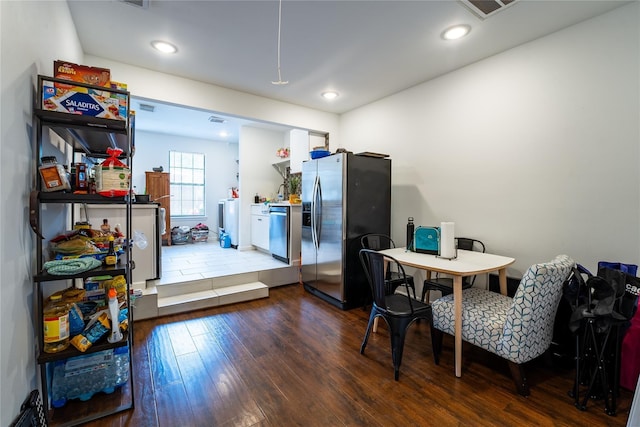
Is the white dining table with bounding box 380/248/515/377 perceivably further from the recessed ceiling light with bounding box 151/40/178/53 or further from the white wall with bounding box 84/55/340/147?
the recessed ceiling light with bounding box 151/40/178/53

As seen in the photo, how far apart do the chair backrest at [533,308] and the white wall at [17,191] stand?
256cm

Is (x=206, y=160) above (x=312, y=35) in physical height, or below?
below

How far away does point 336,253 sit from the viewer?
3.39 metres

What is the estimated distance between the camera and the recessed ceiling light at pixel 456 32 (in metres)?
2.34

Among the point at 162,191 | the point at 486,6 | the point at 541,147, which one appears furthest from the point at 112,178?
the point at 162,191

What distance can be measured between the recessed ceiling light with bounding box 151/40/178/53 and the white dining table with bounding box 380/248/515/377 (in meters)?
2.82

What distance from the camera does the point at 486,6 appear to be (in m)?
2.04

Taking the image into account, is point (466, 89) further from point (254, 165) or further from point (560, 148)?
point (254, 165)

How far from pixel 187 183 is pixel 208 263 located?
373 centimetres

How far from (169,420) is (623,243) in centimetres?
328

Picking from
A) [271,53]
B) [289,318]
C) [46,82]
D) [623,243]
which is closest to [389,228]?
[289,318]

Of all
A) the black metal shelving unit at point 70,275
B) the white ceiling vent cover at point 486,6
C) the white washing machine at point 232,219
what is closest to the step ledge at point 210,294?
the black metal shelving unit at point 70,275

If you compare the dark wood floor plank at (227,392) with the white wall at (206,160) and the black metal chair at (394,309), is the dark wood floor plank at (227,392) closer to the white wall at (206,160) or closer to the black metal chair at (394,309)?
the black metal chair at (394,309)

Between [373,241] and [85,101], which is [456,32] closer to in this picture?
[373,241]
